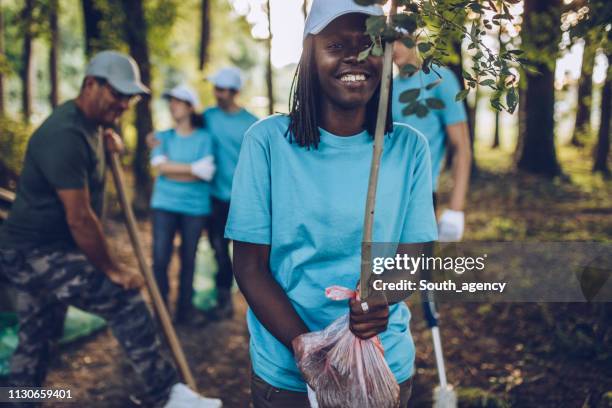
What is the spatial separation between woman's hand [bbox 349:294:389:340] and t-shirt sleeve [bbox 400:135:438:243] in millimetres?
322

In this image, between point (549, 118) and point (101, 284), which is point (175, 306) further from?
point (549, 118)

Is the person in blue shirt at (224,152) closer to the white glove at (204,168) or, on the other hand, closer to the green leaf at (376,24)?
the white glove at (204,168)

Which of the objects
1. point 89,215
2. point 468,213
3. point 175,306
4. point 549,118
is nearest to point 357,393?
point 89,215

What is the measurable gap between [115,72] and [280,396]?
7.97 ft

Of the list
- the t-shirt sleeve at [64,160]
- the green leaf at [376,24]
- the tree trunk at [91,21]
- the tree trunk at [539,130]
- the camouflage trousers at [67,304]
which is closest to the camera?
the green leaf at [376,24]

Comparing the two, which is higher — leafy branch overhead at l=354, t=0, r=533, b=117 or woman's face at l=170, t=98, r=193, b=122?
leafy branch overhead at l=354, t=0, r=533, b=117

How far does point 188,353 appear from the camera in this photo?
4.97 m

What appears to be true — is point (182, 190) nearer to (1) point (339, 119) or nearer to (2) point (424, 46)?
(1) point (339, 119)

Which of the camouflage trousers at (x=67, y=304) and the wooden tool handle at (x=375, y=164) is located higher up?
the wooden tool handle at (x=375, y=164)

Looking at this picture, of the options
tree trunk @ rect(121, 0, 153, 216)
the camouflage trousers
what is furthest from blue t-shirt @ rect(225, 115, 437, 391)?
tree trunk @ rect(121, 0, 153, 216)

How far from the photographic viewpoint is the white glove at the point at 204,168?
5.21m

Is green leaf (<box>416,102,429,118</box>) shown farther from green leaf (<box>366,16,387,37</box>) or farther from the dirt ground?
the dirt ground

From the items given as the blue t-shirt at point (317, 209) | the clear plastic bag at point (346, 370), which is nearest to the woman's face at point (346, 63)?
the blue t-shirt at point (317, 209)

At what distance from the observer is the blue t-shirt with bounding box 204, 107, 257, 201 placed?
218 inches
